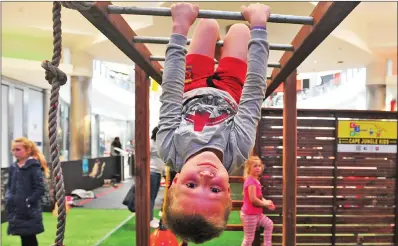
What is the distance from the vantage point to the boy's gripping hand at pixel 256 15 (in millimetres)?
1284

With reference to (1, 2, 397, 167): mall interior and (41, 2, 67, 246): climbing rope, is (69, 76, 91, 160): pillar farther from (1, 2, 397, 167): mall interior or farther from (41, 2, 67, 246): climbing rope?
(41, 2, 67, 246): climbing rope

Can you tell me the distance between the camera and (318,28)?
129 centimetres

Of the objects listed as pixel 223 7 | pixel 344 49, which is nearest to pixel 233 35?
pixel 223 7

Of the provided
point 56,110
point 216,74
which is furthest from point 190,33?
point 56,110

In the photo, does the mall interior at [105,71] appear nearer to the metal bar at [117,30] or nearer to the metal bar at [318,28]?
the metal bar at [117,30]

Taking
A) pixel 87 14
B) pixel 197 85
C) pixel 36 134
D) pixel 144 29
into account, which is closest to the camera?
pixel 87 14

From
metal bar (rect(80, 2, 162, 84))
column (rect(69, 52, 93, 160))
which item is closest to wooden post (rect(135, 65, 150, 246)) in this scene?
metal bar (rect(80, 2, 162, 84))

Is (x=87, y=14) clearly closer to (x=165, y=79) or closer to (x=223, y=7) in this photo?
(x=165, y=79)

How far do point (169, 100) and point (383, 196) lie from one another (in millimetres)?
3026

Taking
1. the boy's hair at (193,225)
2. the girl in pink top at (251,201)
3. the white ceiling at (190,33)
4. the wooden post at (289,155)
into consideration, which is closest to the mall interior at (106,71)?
the white ceiling at (190,33)

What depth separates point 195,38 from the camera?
5.93ft

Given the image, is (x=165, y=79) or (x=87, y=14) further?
(x=165, y=79)

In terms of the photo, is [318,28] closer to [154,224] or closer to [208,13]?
[208,13]

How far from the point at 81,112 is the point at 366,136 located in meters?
5.23
